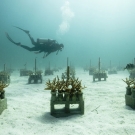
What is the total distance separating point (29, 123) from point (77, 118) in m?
1.98

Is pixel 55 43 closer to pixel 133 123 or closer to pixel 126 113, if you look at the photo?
pixel 126 113

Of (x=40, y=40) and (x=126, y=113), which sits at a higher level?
(x=40, y=40)

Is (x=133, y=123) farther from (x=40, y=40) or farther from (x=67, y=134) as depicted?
(x=40, y=40)

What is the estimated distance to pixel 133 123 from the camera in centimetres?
693

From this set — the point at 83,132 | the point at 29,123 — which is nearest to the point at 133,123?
the point at 83,132

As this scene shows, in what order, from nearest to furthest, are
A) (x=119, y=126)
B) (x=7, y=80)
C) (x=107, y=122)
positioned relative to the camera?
(x=119, y=126) < (x=107, y=122) < (x=7, y=80)

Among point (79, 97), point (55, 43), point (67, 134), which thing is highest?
point (55, 43)

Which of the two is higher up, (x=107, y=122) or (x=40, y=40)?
(x=40, y=40)

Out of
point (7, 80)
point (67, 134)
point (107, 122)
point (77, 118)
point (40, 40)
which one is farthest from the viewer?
point (7, 80)

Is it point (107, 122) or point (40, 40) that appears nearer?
point (107, 122)

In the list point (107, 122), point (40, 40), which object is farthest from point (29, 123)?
point (40, 40)

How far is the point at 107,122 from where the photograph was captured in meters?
7.07

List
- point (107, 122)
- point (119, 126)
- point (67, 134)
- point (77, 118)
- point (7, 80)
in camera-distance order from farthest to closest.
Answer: point (7, 80)
point (77, 118)
point (107, 122)
point (119, 126)
point (67, 134)

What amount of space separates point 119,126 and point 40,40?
848cm
